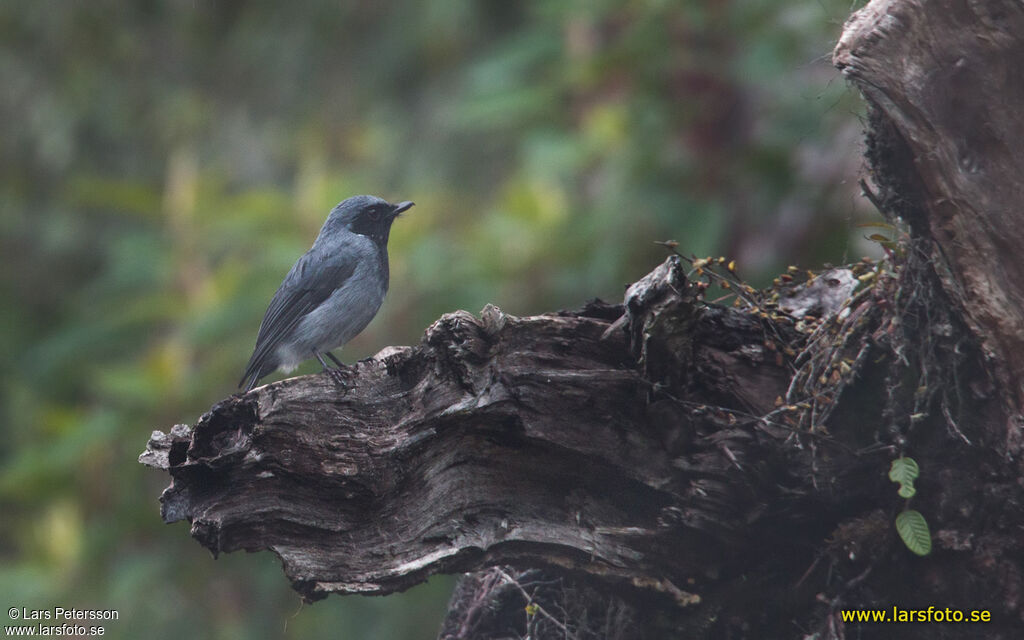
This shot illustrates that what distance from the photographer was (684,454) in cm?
350

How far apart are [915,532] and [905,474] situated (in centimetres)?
18

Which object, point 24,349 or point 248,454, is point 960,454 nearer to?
point 248,454

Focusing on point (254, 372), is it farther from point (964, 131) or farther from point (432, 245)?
point (964, 131)

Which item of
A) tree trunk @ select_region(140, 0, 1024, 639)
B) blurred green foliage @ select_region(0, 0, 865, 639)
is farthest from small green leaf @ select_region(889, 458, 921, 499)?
blurred green foliage @ select_region(0, 0, 865, 639)

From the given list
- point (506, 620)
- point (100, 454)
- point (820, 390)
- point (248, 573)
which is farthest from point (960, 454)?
point (100, 454)

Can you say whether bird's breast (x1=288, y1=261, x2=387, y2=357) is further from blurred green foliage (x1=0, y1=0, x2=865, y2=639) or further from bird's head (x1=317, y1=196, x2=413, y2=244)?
blurred green foliage (x1=0, y1=0, x2=865, y2=639)

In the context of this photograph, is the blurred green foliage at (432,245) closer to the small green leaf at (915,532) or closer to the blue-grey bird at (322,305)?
the blue-grey bird at (322,305)

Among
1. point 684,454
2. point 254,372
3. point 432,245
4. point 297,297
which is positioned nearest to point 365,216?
point 297,297

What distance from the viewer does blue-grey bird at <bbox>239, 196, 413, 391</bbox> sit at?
544cm

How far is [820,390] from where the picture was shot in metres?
3.51

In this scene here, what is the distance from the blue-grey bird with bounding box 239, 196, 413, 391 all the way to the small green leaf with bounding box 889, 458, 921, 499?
287cm

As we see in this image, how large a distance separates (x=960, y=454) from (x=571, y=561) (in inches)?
51.1

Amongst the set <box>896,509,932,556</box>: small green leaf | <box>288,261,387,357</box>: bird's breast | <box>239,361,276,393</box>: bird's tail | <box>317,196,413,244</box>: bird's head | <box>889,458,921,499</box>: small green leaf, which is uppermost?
<box>317,196,413,244</box>: bird's head

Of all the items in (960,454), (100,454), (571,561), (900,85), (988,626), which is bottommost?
(988,626)
